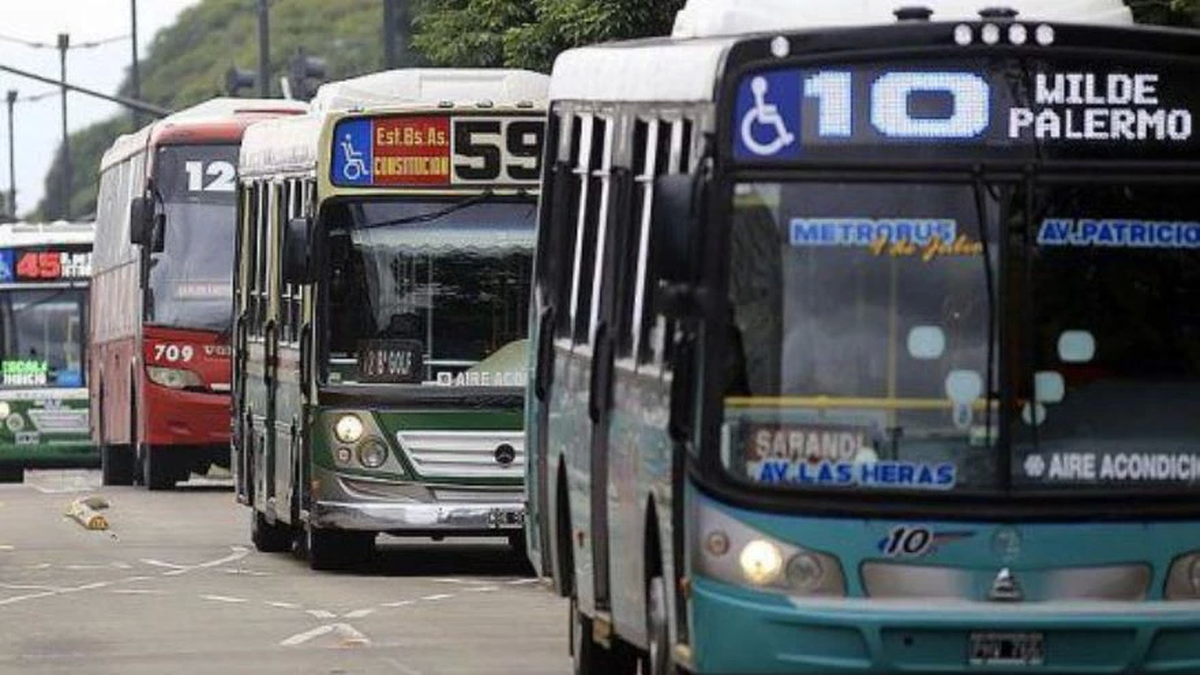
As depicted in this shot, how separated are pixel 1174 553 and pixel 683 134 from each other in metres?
2.23

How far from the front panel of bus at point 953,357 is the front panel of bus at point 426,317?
422 inches

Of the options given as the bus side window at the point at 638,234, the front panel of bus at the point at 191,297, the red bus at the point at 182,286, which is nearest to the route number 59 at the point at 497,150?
the bus side window at the point at 638,234

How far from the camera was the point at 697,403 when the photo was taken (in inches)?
526

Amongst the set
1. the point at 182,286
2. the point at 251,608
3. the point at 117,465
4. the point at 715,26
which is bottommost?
the point at 117,465

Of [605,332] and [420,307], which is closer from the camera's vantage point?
[605,332]

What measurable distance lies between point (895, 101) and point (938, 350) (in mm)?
830

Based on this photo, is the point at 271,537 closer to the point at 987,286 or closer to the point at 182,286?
the point at 182,286

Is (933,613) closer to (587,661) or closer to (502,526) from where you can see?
(587,661)

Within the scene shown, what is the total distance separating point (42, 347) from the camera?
50250 millimetres

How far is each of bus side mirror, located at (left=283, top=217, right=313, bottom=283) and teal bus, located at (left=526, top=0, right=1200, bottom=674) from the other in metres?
10.9

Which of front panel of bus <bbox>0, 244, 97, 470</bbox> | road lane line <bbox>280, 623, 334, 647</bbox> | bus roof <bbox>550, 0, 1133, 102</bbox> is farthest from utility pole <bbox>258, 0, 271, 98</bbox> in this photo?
bus roof <bbox>550, 0, 1133, 102</bbox>

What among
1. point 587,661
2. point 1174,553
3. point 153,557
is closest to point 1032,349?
point 1174,553

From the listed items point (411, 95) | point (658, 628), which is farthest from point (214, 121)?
point (658, 628)

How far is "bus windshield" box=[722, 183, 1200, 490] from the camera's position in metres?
13.3
